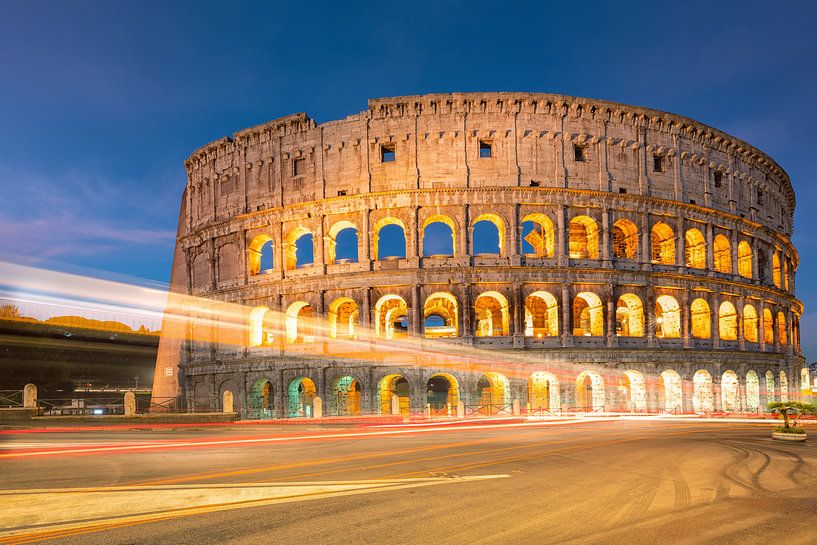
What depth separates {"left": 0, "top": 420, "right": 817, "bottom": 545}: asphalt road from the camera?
645cm

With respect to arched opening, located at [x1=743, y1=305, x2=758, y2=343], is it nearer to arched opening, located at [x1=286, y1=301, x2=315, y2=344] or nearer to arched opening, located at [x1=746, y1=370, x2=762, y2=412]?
arched opening, located at [x1=746, y1=370, x2=762, y2=412]

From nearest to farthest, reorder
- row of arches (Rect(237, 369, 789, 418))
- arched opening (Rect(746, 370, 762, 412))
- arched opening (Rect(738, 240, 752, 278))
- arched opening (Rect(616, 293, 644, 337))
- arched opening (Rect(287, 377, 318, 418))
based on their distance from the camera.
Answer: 1. row of arches (Rect(237, 369, 789, 418))
2. arched opening (Rect(616, 293, 644, 337))
3. arched opening (Rect(287, 377, 318, 418))
4. arched opening (Rect(746, 370, 762, 412))
5. arched opening (Rect(738, 240, 752, 278))

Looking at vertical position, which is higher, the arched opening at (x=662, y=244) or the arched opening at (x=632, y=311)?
the arched opening at (x=662, y=244)

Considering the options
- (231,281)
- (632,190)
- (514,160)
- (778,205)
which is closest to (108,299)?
(231,281)

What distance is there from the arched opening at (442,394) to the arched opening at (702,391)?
13083 mm

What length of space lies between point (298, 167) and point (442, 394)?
19.2 m

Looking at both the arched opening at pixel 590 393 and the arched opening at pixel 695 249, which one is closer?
the arched opening at pixel 590 393

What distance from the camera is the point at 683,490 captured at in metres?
8.73

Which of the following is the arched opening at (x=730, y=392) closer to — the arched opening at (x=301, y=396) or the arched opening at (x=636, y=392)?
the arched opening at (x=636, y=392)

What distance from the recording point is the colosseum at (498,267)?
30609mm

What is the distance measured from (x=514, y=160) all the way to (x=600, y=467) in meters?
22.9

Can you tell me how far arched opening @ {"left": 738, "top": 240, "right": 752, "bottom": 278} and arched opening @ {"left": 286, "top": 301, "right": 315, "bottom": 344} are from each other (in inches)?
1074

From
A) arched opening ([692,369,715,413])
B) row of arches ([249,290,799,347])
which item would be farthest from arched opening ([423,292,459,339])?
arched opening ([692,369,715,413])

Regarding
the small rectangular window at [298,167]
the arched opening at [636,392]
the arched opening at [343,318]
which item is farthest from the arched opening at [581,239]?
the small rectangular window at [298,167]
